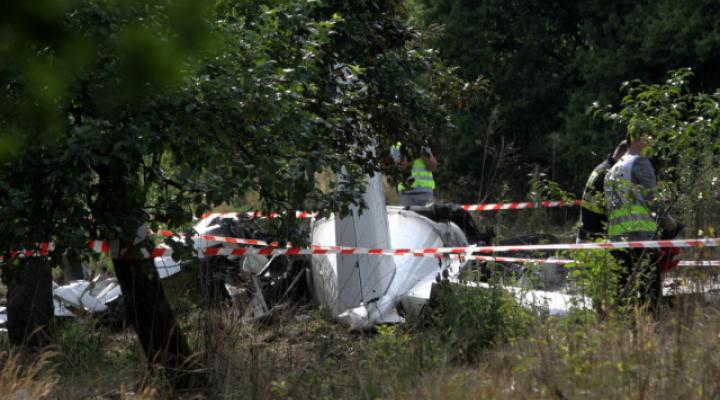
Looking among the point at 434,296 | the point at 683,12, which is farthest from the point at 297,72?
the point at 683,12

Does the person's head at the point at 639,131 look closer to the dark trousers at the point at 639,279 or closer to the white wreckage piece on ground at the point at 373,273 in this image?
the dark trousers at the point at 639,279

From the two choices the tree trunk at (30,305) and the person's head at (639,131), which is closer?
the person's head at (639,131)

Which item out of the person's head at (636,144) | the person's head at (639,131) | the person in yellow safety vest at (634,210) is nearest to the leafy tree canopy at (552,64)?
the person's head at (636,144)

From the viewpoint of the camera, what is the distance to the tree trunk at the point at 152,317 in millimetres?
6707

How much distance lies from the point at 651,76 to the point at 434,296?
9732 millimetres

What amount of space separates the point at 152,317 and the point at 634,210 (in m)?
3.50

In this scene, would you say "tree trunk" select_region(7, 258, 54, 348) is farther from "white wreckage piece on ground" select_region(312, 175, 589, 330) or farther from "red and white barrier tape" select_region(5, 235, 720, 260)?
"white wreckage piece on ground" select_region(312, 175, 589, 330)

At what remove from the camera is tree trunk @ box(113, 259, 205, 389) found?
671cm

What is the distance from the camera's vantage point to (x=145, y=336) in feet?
22.4

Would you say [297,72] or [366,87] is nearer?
[297,72]

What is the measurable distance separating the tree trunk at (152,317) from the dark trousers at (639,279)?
8.99ft

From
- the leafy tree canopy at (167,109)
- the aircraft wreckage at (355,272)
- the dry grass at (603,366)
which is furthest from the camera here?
the aircraft wreckage at (355,272)

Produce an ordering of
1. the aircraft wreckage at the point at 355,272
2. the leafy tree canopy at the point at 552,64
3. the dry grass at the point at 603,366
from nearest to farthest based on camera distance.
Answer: the dry grass at the point at 603,366 < the aircraft wreckage at the point at 355,272 < the leafy tree canopy at the point at 552,64

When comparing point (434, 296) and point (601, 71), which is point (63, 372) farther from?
point (601, 71)
